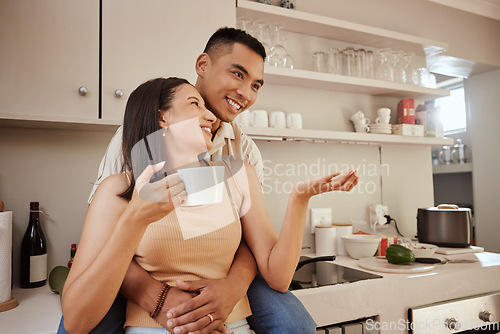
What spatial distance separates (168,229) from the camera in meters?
0.78

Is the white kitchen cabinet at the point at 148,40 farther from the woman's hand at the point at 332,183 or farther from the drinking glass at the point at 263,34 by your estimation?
the woman's hand at the point at 332,183

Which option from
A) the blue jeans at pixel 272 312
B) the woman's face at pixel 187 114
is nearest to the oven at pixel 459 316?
the blue jeans at pixel 272 312

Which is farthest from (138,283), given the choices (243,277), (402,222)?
(402,222)

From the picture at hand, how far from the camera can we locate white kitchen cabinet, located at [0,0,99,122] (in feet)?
3.68

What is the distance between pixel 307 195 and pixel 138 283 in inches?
16.0

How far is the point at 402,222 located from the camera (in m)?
2.19

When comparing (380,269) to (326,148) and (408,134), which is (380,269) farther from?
(408,134)

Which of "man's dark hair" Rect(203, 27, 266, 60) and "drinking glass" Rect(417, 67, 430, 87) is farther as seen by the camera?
"drinking glass" Rect(417, 67, 430, 87)

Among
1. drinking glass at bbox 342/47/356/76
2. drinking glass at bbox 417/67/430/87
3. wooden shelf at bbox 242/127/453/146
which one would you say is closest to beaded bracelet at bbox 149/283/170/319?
wooden shelf at bbox 242/127/453/146

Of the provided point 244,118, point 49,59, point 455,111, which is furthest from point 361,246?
point 455,111

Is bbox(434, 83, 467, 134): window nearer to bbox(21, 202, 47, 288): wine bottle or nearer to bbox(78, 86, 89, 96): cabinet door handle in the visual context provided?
bbox(78, 86, 89, 96): cabinet door handle

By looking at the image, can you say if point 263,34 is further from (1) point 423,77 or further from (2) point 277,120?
(1) point 423,77

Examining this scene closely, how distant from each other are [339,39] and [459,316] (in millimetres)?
1475

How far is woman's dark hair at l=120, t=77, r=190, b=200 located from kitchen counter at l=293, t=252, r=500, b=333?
0.67 m
